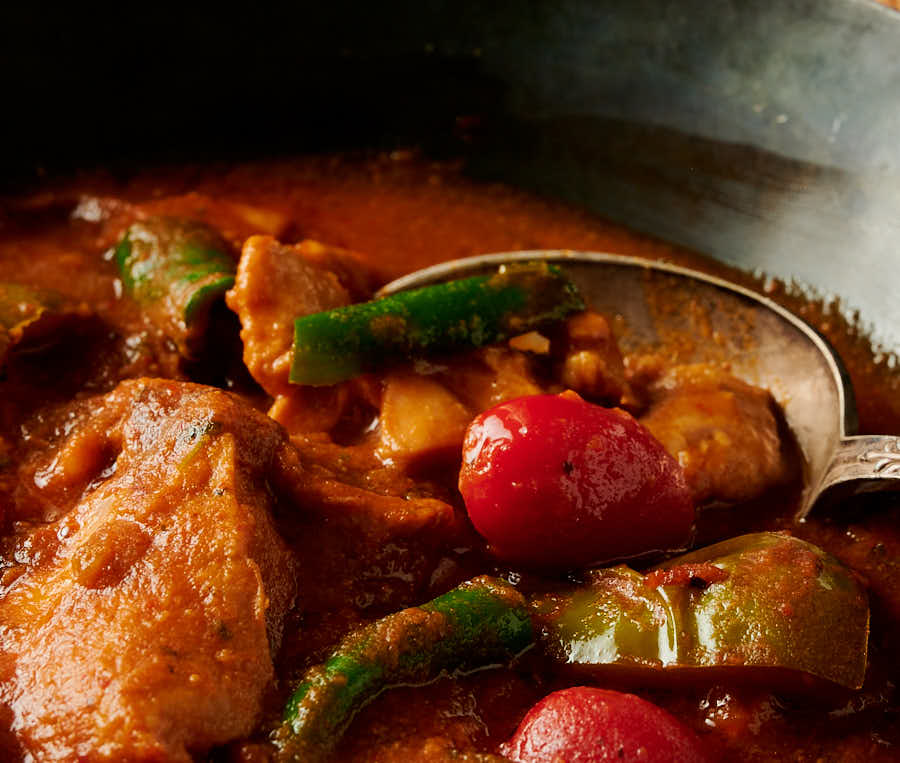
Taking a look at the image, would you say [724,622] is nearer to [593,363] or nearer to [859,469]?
[859,469]

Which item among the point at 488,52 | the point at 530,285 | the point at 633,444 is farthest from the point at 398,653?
the point at 488,52

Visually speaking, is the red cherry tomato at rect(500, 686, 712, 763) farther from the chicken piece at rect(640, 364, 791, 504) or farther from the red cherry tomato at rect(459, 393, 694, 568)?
the chicken piece at rect(640, 364, 791, 504)

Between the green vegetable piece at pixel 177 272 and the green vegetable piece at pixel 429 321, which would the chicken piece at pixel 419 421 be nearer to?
the green vegetable piece at pixel 429 321

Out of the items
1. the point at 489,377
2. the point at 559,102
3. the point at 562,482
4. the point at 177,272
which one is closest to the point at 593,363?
the point at 489,377

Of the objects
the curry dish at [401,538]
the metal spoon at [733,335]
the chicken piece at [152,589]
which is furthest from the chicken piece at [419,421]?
the metal spoon at [733,335]

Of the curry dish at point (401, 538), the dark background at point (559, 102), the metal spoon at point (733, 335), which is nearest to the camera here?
the curry dish at point (401, 538)

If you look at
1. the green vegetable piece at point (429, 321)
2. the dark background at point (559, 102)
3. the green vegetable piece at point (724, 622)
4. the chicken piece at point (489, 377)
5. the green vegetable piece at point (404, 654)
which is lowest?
the green vegetable piece at point (404, 654)

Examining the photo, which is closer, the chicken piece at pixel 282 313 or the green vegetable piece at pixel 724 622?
the green vegetable piece at pixel 724 622
